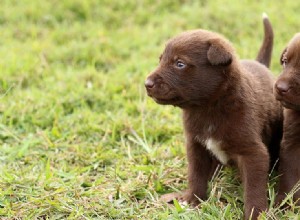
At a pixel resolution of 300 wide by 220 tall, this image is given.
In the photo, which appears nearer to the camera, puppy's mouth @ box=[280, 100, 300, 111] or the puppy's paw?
puppy's mouth @ box=[280, 100, 300, 111]

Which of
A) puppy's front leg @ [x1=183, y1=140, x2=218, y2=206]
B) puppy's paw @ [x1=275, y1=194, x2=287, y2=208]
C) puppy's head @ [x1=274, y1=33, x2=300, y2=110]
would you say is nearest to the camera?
puppy's head @ [x1=274, y1=33, x2=300, y2=110]

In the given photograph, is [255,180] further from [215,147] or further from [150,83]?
[150,83]

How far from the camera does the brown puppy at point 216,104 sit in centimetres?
513

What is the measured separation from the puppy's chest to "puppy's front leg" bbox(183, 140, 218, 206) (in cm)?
11

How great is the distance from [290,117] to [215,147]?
0.71 metres

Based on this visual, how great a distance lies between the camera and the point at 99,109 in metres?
7.50

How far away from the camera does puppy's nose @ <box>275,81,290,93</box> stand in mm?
5035

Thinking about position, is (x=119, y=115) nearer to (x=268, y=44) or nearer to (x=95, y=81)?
(x=95, y=81)

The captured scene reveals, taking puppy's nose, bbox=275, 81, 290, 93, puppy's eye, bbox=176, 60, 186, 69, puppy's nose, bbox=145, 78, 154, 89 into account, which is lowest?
puppy's nose, bbox=145, 78, 154, 89

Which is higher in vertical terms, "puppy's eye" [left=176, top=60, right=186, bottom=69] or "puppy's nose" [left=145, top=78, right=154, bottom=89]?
"puppy's eye" [left=176, top=60, right=186, bottom=69]

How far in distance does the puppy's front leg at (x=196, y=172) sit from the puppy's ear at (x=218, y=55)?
0.81m

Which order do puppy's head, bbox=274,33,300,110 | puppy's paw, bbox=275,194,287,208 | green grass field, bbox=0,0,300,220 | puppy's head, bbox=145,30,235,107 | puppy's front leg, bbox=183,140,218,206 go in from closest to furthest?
puppy's head, bbox=274,33,300,110, puppy's head, bbox=145,30,235,107, puppy's paw, bbox=275,194,287,208, green grass field, bbox=0,0,300,220, puppy's front leg, bbox=183,140,218,206

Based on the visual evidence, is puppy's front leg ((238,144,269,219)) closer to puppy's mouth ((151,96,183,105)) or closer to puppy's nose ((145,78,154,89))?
puppy's mouth ((151,96,183,105))

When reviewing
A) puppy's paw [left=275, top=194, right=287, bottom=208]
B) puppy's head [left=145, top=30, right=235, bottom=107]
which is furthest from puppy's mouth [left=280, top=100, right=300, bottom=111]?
puppy's paw [left=275, top=194, right=287, bottom=208]
